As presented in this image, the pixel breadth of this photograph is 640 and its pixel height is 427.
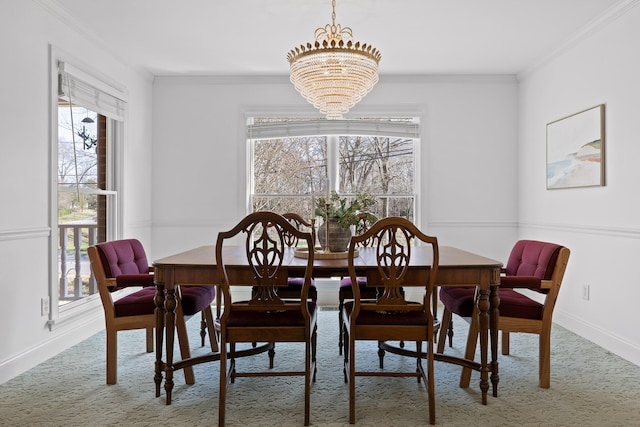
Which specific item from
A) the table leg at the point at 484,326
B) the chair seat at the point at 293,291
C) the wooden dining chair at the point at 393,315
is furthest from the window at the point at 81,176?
the table leg at the point at 484,326

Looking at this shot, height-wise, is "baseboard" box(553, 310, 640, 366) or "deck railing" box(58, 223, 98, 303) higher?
"deck railing" box(58, 223, 98, 303)

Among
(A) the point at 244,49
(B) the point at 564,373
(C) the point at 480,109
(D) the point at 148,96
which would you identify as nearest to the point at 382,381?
(B) the point at 564,373

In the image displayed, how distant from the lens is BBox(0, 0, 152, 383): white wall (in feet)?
9.68

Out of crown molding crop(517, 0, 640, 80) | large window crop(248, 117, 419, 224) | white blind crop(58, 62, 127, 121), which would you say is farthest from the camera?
large window crop(248, 117, 419, 224)

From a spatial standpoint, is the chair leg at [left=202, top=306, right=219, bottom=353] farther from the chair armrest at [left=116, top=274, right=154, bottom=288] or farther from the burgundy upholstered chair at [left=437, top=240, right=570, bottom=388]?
the burgundy upholstered chair at [left=437, top=240, right=570, bottom=388]

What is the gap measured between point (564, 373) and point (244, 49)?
3.65 meters

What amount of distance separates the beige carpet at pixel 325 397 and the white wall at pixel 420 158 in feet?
6.68

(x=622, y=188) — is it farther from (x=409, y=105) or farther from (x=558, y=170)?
(x=409, y=105)

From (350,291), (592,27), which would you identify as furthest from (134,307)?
(592,27)

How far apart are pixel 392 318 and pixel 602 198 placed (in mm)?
2323

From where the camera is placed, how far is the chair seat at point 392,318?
2434 millimetres

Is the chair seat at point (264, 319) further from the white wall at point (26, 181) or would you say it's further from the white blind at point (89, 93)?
the white blind at point (89, 93)

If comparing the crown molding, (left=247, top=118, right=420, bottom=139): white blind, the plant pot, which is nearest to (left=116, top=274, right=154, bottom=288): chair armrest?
the plant pot

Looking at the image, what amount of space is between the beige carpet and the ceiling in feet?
8.32
